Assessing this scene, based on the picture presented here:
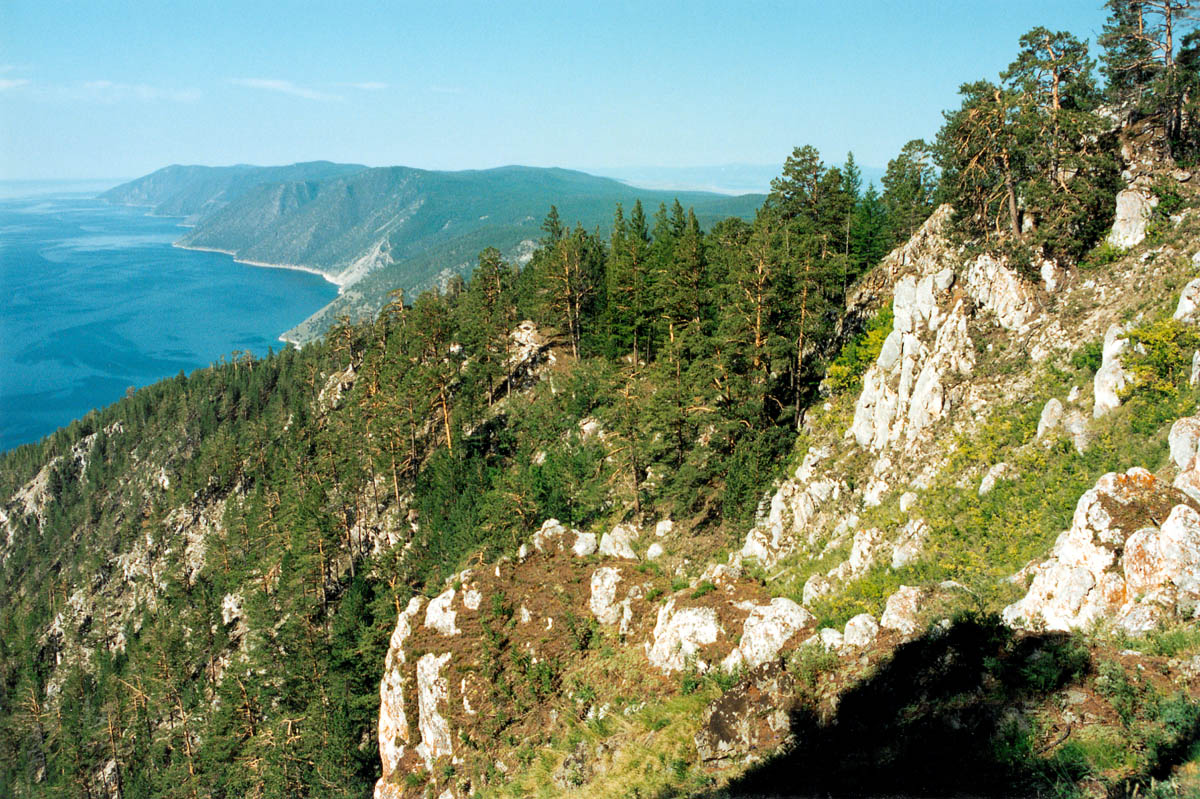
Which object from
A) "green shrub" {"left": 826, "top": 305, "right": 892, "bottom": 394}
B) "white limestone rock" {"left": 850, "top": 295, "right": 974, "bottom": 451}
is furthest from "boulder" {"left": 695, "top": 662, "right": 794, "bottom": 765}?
"green shrub" {"left": 826, "top": 305, "right": 892, "bottom": 394}

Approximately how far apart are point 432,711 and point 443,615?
3.66m

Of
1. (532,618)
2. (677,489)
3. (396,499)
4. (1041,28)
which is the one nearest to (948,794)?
(532,618)

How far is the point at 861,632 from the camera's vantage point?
1421 centimetres

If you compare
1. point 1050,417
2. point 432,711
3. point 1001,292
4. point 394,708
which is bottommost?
point 394,708

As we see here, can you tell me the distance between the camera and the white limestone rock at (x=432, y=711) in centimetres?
2128

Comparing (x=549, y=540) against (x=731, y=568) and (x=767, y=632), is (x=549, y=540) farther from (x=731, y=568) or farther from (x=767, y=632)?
(x=767, y=632)

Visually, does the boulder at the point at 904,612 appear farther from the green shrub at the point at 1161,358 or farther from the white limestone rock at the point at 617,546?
the white limestone rock at the point at 617,546

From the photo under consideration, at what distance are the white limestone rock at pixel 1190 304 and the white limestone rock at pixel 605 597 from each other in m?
18.7

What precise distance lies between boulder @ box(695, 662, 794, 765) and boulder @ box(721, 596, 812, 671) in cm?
195

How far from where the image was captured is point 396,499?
5612 cm

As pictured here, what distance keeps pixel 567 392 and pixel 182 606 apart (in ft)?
181

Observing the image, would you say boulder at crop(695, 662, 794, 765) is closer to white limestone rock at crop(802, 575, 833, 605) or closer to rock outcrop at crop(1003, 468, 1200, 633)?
rock outcrop at crop(1003, 468, 1200, 633)

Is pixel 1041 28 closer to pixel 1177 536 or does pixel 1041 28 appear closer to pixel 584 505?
pixel 1177 536

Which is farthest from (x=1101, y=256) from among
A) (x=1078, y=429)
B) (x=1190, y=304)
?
(x=1078, y=429)
